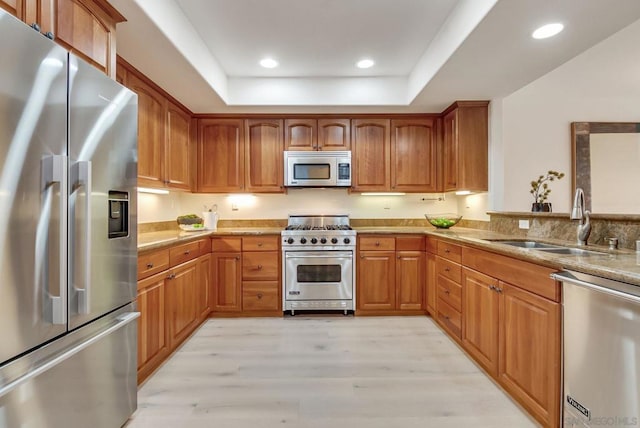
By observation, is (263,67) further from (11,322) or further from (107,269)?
(11,322)

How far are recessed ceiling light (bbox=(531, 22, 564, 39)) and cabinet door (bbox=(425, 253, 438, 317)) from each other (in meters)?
1.95

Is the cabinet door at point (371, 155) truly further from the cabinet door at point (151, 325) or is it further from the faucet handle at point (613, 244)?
the cabinet door at point (151, 325)

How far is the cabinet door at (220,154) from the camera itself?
145 inches

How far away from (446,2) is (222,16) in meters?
1.56

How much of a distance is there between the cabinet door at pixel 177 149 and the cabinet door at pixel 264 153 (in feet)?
2.12

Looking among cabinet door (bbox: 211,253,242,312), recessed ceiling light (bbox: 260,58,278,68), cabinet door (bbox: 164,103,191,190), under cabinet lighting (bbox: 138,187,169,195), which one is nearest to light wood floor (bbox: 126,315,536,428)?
cabinet door (bbox: 211,253,242,312)

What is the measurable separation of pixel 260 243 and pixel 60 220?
89.4 inches

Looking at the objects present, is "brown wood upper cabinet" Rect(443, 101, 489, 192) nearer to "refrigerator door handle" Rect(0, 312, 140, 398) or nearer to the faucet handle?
the faucet handle

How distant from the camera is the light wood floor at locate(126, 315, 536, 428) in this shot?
175 cm

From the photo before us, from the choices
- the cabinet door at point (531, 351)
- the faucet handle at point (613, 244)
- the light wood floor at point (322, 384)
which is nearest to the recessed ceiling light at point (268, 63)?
the light wood floor at point (322, 384)

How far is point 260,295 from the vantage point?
3.38 m

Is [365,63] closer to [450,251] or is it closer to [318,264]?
[450,251]

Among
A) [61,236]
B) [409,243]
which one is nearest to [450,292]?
[409,243]

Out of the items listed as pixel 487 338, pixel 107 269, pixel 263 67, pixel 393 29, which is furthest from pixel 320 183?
pixel 107 269
